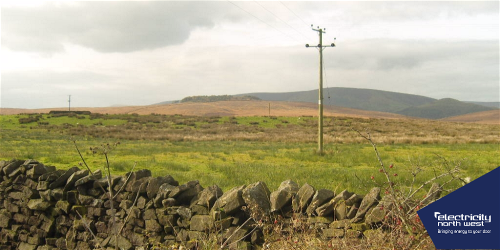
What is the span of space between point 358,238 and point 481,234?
2439mm

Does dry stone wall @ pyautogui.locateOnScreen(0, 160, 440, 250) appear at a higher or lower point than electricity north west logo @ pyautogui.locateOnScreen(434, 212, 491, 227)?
lower

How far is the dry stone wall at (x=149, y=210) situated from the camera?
19.4 feet

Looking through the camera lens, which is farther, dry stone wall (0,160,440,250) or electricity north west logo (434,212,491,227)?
dry stone wall (0,160,440,250)

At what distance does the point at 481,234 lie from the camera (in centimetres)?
318

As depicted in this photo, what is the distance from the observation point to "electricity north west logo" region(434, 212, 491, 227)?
3.15 m

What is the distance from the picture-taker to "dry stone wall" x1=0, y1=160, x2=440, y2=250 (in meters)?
5.91

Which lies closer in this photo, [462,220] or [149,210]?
[462,220]

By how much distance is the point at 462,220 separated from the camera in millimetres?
3176

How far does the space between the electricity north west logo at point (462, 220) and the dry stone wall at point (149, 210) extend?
215 centimetres

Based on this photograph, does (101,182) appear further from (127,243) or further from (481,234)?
(481,234)

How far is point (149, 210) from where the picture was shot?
23.9ft

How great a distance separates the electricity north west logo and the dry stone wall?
215 cm

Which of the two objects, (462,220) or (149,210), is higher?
(462,220)

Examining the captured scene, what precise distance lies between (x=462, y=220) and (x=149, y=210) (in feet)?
18.4
